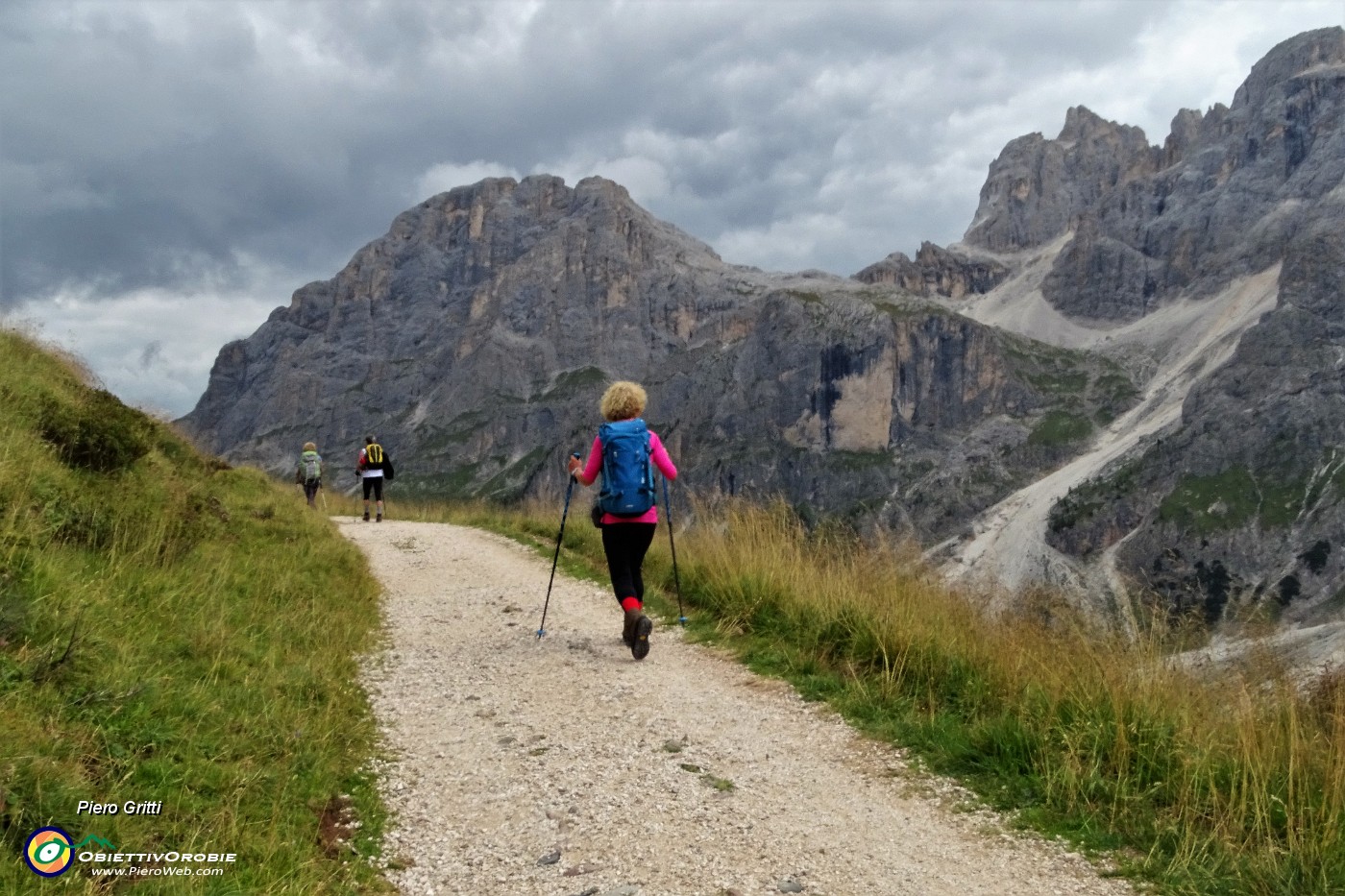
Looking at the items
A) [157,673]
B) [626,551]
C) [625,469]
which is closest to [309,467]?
[626,551]

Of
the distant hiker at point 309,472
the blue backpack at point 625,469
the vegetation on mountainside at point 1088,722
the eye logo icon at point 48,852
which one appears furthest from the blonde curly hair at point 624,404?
the distant hiker at point 309,472

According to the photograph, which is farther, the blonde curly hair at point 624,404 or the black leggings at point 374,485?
the black leggings at point 374,485

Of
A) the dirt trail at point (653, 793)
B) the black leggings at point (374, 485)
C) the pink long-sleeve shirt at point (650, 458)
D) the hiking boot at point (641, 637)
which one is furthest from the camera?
the black leggings at point (374, 485)

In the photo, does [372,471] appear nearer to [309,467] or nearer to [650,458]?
[309,467]

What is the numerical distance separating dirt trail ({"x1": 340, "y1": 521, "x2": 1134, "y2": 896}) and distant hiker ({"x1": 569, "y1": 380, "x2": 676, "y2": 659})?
24.9 inches

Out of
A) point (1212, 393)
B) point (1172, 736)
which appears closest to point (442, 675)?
point (1172, 736)

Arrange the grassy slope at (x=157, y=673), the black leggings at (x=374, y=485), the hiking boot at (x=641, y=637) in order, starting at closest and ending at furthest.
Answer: the grassy slope at (x=157, y=673) → the hiking boot at (x=641, y=637) → the black leggings at (x=374, y=485)

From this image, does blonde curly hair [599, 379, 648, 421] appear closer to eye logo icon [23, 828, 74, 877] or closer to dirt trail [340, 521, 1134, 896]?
dirt trail [340, 521, 1134, 896]

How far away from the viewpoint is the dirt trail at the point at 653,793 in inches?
176

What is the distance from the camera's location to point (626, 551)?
8828 mm

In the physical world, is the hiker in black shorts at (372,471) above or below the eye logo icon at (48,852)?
above

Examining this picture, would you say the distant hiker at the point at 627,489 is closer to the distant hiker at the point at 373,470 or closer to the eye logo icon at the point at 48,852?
the eye logo icon at the point at 48,852

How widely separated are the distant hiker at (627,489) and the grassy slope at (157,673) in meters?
2.70

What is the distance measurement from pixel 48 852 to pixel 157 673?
1.95m
